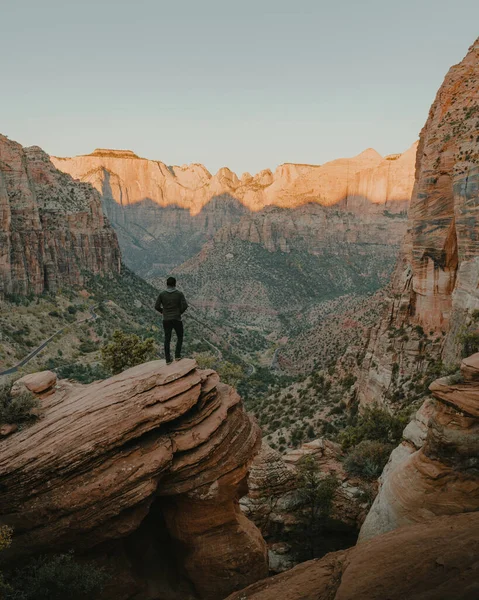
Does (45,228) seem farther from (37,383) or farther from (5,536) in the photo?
(5,536)

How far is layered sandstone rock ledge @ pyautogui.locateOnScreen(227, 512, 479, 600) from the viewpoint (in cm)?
859

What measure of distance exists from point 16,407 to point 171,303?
5495 millimetres

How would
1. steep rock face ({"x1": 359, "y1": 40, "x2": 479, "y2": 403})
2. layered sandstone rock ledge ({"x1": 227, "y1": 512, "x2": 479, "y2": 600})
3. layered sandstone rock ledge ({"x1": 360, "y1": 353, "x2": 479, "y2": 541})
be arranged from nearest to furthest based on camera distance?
layered sandstone rock ledge ({"x1": 227, "y1": 512, "x2": 479, "y2": 600}) → layered sandstone rock ledge ({"x1": 360, "y1": 353, "x2": 479, "y2": 541}) → steep rock face ({"x1": 359, "y1": 40, "x2": 479, "y2": 403})

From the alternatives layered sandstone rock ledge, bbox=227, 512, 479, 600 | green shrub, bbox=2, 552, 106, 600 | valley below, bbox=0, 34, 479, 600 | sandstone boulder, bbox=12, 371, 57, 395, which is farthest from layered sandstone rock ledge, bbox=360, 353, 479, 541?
sandstone boulder, bbox=12, 371, 57, 395

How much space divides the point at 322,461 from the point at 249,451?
12.3 m

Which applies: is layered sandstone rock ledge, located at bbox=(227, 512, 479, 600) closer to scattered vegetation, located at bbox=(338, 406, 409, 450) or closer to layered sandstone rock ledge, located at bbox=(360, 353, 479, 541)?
layered sandstone rock ledge, located at bbox=(360, 353, 479, 541)

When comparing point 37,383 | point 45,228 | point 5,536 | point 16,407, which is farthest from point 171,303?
point 45,228

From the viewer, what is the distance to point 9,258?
65562mm

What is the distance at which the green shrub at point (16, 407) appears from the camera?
12758mm

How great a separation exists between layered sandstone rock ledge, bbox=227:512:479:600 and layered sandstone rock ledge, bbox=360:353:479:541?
133cm

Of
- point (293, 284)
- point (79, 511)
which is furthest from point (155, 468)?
point (293, 284)

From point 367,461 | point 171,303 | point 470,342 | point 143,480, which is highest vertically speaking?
point 171,303

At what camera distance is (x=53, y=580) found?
10.7 meters

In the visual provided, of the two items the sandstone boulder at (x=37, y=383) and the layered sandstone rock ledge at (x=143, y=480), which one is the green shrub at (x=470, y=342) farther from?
the sandstone boulder at (x=37, y=383)
